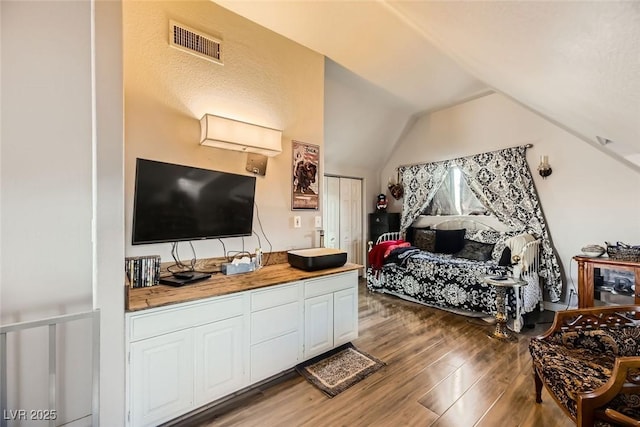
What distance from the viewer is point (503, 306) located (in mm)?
2881

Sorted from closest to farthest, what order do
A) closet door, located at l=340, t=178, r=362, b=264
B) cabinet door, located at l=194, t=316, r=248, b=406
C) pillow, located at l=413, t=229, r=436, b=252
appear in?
cabinet door, located at l=194, t=316, r=248, b=406, pillow, located at l=413, t=229, r=436, b=252, closet door, located at l=340, t=178, r=362, b=264

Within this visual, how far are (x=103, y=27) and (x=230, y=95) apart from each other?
1.05 metres

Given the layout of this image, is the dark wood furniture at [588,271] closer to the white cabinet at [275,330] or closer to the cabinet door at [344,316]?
the cabinet door at [344,316]

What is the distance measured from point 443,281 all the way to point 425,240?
1.10 m

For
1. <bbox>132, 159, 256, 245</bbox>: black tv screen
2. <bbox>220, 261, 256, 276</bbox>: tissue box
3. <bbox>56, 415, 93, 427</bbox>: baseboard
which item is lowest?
<bbox>56, 415, 93, 427</bbox>: baseboard

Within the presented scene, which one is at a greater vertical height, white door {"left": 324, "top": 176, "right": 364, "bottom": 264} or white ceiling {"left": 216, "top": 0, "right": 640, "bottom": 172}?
white ceiling {"left": 216, "top": 0, "right": 640, "bottom": 172}

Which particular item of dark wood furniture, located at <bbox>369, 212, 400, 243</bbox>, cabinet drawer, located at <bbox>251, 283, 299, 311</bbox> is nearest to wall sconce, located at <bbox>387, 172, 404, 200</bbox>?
dark wood furniture, located at <bbox>369, 212, 400, 243</bbox>

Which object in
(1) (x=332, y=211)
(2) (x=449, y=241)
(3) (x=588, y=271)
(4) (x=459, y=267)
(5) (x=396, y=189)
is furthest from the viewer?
(5) (x=396, y=189)

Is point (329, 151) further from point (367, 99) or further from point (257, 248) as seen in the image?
point (257, 248)

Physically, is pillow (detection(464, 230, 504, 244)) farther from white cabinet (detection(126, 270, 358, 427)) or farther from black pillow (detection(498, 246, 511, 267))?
white cabinet (detection(126, 270, 358, 427))

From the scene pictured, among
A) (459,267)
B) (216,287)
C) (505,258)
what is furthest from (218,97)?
(505,258)

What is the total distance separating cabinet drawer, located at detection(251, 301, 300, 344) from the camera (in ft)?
6.36

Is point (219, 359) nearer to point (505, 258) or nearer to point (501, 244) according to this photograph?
point (505, 258)

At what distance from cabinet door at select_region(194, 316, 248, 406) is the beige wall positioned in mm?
707
